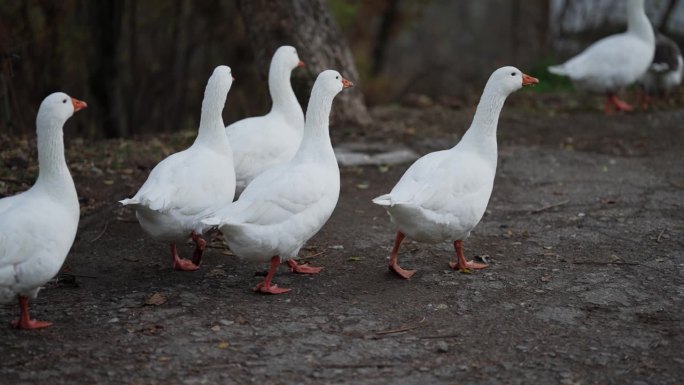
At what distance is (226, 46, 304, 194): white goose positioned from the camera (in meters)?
6.88

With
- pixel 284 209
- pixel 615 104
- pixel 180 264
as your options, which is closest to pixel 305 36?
pixel 615 104

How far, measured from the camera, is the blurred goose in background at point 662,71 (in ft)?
37.1

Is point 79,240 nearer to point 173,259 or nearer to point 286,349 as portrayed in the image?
point 173,259

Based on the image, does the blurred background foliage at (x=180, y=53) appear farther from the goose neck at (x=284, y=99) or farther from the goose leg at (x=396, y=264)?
the goose leg at (x=396, y=264)

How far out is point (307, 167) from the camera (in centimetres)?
561

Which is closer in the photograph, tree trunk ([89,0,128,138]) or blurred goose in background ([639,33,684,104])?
blurred goose in background ([639,33,684,104])

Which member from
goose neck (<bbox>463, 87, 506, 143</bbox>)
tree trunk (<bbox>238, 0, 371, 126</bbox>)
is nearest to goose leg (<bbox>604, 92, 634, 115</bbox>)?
tree trunk (<bbox>238, 0, 371, 126</bbox>)

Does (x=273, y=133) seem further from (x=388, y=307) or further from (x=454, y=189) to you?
(x=388, y=307)

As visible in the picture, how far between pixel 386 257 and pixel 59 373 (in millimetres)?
2794

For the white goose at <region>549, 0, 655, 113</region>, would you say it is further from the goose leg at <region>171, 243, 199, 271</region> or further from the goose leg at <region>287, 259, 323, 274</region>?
the goose leg at <region>171, 243, 199, 271</region>

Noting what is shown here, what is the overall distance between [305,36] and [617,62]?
→ 13.9ft

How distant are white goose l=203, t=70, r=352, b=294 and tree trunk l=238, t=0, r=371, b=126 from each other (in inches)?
163

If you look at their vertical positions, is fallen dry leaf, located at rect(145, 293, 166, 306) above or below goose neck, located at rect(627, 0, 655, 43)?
below

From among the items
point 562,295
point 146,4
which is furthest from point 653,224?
point 146,4
